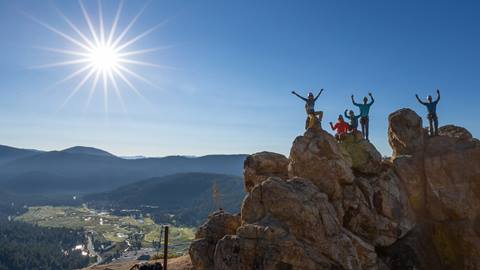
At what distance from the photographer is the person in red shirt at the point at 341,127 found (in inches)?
1578

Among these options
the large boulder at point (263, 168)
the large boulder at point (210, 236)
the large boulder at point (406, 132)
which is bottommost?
the large boulder at point (210, 236)

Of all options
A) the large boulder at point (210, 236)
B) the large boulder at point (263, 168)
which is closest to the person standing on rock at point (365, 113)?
the large boulder at point (263, 168)

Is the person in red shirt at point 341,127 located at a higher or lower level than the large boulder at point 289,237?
higher

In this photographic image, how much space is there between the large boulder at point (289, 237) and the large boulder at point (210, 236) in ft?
14.7

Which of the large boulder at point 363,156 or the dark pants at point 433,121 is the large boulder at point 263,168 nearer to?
the large boulder at point 363,156

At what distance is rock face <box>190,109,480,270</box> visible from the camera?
2822 cm

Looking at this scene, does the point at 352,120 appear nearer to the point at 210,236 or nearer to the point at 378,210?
the point at 378,210

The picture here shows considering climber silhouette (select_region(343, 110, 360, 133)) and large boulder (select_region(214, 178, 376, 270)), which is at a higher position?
climber silhouette (select_region(343, 110, 360, 133))

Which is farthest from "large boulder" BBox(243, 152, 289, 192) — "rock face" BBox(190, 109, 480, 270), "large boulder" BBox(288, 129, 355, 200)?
"large boulder" BBox(288, 129, 355, 200)

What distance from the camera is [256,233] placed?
2830 centimetres

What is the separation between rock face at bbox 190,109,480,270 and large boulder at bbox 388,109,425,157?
105 millimetres

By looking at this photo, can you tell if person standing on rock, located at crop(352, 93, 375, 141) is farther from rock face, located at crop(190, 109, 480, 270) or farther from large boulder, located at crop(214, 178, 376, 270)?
large boulder, located at crop(214, 178, 376, 270)

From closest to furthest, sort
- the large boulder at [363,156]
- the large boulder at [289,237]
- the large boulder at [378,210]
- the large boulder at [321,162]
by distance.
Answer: the large boulder at [289,237] < the large boulder at [378,210] < the large boulder at [321,162] < the large boulder at [363,156]

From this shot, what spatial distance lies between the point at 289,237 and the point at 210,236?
9.90 metres
